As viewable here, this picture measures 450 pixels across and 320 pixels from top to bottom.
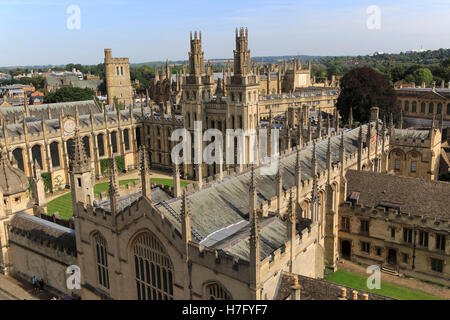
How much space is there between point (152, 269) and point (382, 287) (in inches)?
637

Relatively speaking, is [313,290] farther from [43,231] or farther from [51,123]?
[51,123]

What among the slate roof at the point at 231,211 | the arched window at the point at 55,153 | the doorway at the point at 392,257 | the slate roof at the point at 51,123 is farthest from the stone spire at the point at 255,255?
the arched window at the point at 55,153

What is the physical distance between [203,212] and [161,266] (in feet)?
11.8

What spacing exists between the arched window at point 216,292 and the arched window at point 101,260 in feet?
24.3

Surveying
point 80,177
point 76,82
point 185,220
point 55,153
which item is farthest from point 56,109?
point 76,82

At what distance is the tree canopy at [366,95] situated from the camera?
6019 cm

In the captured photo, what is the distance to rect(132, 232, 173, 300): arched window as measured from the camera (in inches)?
745

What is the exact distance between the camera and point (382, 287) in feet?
87.0

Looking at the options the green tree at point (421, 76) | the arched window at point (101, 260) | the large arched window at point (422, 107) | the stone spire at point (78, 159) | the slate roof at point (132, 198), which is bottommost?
the arched window at point (101, 260)

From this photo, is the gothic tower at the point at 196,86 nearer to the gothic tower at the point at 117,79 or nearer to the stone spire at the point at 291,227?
the stone spire at the point at 291,227

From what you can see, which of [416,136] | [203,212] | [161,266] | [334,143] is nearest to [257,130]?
[334,143]

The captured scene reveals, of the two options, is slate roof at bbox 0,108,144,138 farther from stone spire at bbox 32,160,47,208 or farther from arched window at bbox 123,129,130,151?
stone spire at bbox 32,160,47,208

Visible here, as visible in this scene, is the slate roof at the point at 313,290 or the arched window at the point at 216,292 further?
the slate roof at the point at 313,290

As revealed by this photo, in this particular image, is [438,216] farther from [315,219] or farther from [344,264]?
[315,219]
